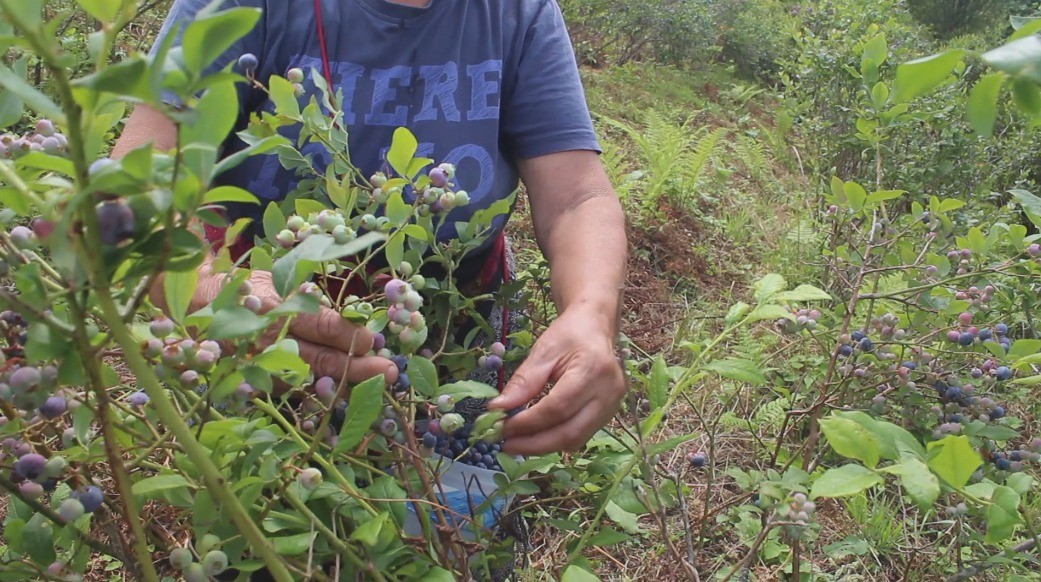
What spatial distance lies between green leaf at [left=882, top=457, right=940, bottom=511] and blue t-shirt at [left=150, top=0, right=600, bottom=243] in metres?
0.78

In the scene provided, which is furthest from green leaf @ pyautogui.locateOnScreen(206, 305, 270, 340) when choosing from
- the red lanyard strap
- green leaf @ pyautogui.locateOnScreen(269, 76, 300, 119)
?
the red lanyard strap

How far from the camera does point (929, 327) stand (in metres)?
1.17

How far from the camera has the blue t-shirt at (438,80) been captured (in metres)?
1.31

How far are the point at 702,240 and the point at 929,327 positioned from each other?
2221 mm

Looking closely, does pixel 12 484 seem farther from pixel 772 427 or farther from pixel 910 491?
pixel 772 427

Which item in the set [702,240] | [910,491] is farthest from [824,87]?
[910,491]

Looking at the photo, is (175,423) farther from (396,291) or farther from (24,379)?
(396,291)

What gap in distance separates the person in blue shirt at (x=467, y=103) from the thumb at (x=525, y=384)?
0.74 feet

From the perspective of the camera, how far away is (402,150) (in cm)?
71

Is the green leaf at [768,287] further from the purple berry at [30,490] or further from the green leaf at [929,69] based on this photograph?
the purple berry at [30,490]

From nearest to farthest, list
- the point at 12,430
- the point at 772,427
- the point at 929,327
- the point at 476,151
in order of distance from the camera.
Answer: the point at 12,430, the point at 929,327, the point at 476,151, the point at 772,427

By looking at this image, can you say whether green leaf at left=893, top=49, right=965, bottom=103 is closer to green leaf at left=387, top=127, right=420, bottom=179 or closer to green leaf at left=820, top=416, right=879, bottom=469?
green leaf at left=820, top=416, right=879, bottom=469

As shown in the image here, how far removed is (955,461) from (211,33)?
54 centimetres

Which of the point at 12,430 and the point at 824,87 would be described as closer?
the point at 12,430
